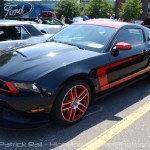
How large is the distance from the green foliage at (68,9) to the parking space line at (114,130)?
3491cm

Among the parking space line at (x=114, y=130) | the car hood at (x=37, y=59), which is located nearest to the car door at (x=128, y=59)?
the car hood at (x=37, y=59)

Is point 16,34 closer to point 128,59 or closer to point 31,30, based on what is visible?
point 31,30

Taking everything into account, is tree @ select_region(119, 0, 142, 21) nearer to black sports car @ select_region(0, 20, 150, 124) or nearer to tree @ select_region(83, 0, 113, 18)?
tree @ select_region(83, 0, 113, 18)

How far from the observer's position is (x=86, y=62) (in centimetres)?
436

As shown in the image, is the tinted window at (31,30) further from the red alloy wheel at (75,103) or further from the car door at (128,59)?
the red alloy wheel at (75,103)

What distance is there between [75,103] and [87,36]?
1.43m

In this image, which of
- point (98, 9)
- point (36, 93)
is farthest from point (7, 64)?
point (98, 9)

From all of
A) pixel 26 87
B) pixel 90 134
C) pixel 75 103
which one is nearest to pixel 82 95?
pixel 75 103

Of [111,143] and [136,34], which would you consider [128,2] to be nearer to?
[136,34]

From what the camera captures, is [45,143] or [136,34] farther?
[136,34]

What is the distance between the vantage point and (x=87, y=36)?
204 inches

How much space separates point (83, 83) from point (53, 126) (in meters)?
0.75

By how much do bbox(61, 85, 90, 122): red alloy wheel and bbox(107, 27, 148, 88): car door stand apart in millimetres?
653

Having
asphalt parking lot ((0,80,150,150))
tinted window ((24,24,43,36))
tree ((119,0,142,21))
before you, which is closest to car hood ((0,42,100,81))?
asphalt parking lot ((0,80,150,150))
